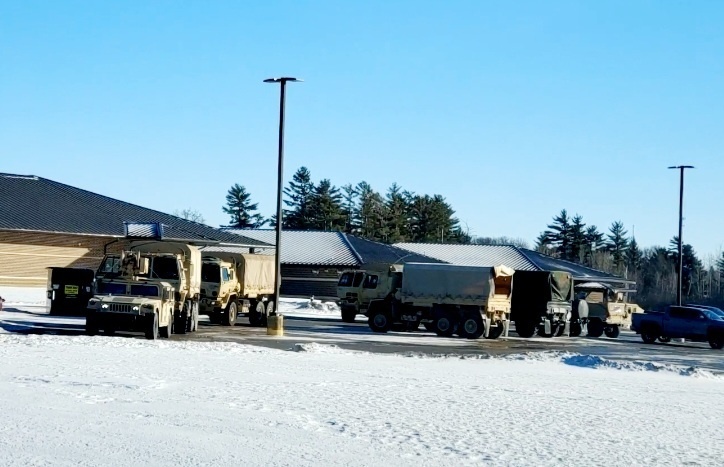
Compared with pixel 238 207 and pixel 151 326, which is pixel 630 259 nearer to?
pixel 238 207

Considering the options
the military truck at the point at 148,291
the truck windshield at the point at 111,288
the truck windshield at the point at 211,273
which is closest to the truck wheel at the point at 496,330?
the truck windshield at the point at 211,273

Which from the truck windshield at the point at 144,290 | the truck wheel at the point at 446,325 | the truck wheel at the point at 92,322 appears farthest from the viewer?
the truck wheel at the point at 446,325

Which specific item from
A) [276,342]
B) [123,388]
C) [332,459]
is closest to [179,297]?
[276,342]

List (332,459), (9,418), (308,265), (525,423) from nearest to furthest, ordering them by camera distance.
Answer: (332,459), (9,418), (525,423), (308,265)

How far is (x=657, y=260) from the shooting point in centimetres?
16188

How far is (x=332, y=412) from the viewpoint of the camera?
47.5ft

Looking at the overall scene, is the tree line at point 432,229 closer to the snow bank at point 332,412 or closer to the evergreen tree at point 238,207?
the evergreen tree at point 238,207

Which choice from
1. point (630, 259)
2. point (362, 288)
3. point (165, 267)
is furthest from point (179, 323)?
point (630, 259)

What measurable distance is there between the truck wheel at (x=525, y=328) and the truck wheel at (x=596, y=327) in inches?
Result: 165

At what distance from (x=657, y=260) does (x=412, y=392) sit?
152 m

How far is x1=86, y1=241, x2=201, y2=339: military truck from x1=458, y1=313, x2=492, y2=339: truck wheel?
9509 mm

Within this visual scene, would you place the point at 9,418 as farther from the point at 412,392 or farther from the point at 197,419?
the point at 412,392

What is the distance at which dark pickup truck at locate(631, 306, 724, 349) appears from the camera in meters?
37.8

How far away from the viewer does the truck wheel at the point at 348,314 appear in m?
44.8
